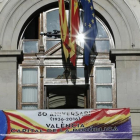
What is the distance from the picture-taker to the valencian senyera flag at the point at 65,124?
17.1 metres

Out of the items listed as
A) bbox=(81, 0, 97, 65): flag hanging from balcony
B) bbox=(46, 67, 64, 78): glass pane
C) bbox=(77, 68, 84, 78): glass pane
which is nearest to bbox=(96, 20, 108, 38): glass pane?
bbox=(81, 0, 97, 65): flag hanging from balcony

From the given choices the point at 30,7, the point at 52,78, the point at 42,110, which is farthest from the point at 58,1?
the point at 42,110

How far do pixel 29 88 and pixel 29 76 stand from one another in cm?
49

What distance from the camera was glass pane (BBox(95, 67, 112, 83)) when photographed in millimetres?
18734

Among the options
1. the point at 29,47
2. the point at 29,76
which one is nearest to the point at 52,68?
the point at 29,76

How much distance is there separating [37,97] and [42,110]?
1.24 metres

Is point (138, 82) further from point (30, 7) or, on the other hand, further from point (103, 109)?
point (30, 7)

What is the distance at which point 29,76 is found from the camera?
18.8 meters

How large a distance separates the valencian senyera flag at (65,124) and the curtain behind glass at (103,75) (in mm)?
1696

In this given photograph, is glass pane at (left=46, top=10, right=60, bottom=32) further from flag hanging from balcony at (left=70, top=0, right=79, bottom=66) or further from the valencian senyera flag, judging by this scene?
the valencian senyera flag

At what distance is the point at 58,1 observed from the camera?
18.5m

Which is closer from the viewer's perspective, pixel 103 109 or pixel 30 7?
pixel 103 109

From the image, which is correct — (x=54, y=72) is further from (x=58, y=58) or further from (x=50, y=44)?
(x=50, y=44)

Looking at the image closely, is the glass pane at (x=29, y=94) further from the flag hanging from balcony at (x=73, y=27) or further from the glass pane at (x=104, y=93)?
the glass pane at (x=104, y=93)
